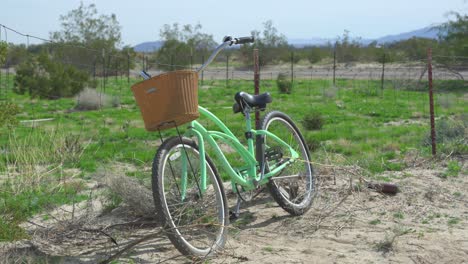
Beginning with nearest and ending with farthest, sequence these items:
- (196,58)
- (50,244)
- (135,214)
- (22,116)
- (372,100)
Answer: (50,244) → (135,214) → (22,116) → (372,100) → (196,58)

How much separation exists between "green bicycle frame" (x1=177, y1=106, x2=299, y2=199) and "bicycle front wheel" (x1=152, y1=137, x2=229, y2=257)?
0.23 ft

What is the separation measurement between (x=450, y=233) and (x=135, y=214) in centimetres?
267

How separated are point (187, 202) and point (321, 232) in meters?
1.24

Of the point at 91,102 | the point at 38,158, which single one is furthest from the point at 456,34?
the point at 38,158

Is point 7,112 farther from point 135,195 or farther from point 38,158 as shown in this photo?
point 38,158

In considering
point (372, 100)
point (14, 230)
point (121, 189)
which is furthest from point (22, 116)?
point (14, 230)

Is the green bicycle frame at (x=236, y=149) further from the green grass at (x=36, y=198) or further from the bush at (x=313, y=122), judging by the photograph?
the bush at (x=313, y=122)

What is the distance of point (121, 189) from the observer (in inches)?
230

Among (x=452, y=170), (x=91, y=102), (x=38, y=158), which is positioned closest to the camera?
(x=452, y=170)

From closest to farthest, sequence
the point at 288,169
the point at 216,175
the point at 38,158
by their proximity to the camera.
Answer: the point at 216,175 < the point at 288,169 < the point at 38,158

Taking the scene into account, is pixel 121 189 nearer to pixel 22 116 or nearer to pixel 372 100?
pixel 22 116

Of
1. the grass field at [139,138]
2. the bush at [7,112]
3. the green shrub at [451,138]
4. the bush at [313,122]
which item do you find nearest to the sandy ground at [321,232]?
the grass field at [139,138]

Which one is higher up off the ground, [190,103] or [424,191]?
[190,103]

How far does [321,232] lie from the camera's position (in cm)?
543
